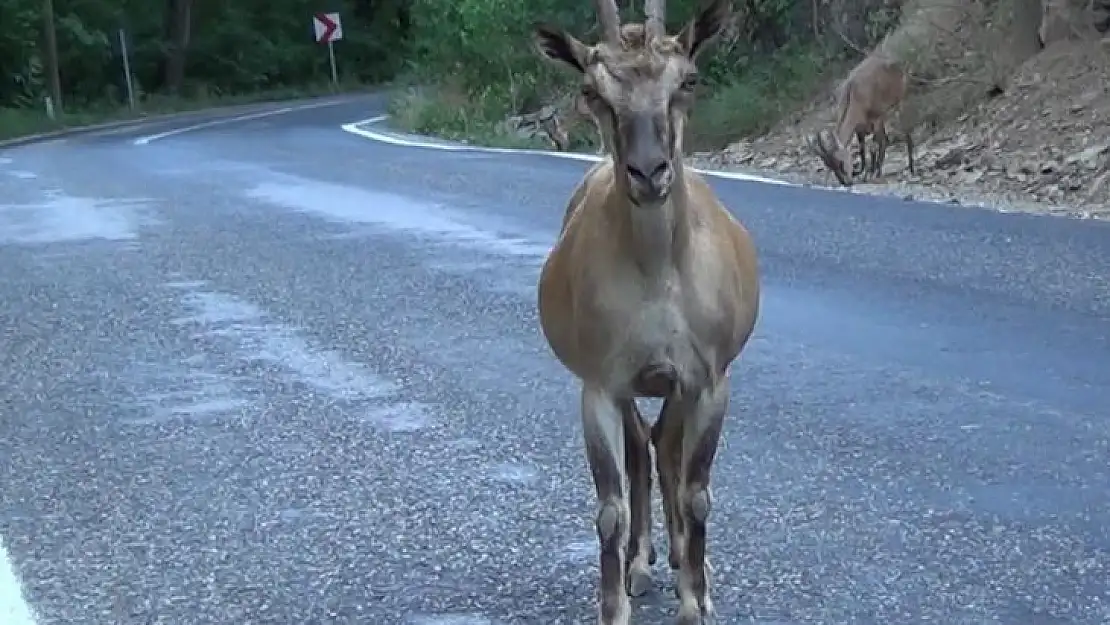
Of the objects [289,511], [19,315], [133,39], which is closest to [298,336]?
[19,315]

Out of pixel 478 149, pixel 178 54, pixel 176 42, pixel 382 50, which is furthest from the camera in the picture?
pixel 382 50

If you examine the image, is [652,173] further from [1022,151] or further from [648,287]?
[1022,151]

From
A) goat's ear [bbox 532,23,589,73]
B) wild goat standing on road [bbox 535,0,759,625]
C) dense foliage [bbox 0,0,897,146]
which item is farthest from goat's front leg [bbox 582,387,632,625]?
dense foliage [bbox 0,0,897,146]

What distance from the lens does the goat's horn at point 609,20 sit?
4445mm

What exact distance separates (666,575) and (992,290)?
5.53m

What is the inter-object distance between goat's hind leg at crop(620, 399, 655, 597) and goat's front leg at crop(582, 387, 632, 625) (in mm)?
458

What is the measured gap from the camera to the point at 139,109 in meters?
52.5

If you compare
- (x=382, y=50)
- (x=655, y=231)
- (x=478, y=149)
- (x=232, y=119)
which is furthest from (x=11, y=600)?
(x=382, y=50)

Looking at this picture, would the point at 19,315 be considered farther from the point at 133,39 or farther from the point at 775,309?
the point at 133,39

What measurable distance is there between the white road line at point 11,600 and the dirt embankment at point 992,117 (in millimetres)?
10350

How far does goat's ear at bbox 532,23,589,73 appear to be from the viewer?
4422 mm

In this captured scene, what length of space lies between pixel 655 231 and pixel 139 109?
49579mm

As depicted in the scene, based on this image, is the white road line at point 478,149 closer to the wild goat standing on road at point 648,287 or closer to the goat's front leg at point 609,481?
the wild goat standing on road at point 648,287

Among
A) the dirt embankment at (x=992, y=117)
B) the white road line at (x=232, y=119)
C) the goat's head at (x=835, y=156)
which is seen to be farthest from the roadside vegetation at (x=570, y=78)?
the white road line at (x=232, y=119)
